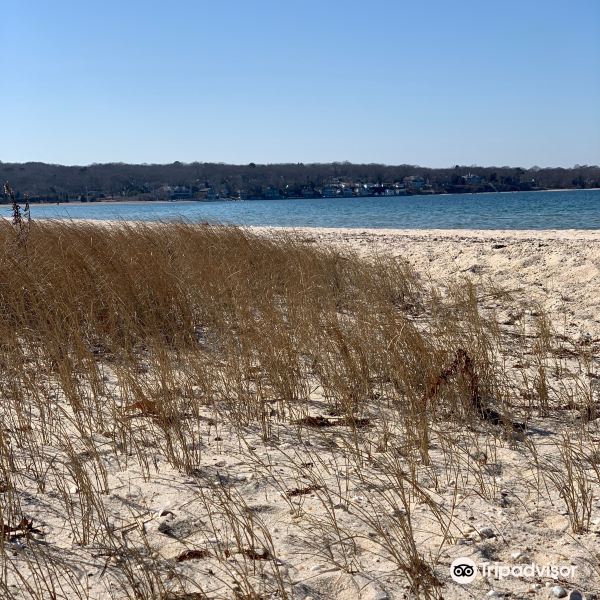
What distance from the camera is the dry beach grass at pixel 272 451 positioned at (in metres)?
1.84

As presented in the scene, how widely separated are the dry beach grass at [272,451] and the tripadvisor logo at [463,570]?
0.02m

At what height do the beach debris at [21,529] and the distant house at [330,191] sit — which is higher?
the distant house at [330,191]

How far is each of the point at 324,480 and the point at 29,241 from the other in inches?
174

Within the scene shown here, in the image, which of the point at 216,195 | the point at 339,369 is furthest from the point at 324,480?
the point at 216,195

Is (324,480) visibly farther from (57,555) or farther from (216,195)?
(216,195)

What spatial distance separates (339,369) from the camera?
11.3 feet

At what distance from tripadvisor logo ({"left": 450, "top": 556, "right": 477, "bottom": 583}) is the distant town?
6595 cm

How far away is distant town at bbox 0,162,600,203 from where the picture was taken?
68.6 metres

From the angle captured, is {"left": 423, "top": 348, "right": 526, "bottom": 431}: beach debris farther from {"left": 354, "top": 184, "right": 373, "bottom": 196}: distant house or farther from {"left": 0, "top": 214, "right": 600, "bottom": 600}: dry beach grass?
{"left": 354, "top": 184, "right": 373, "bottom": 196}: distant house

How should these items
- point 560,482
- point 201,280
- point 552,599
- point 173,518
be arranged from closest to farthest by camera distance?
point 552,599 < point 173,518 < point 560,482 < point 201,280

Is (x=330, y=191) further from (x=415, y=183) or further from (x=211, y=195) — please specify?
(x=211, y=195)

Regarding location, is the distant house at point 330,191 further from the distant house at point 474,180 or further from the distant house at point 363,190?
the distant house at point 474,180

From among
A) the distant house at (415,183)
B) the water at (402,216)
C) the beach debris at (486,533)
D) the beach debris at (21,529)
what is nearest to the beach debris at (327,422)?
the beach debris at (486,533)

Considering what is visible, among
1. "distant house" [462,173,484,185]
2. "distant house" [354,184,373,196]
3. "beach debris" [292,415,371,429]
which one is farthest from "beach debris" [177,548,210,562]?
"distant house" [462,173,484,185]
